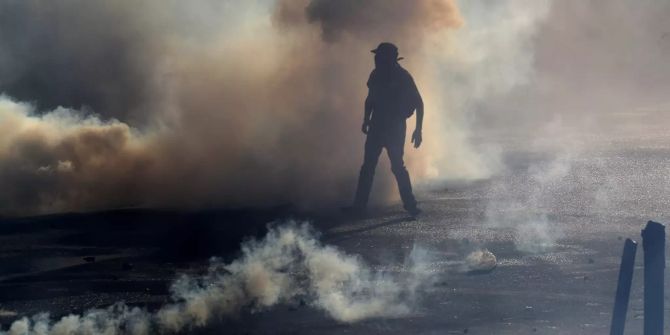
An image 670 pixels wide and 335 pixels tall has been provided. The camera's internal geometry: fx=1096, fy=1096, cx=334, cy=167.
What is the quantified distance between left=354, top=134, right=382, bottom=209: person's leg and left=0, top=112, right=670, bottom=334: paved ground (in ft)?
1.93

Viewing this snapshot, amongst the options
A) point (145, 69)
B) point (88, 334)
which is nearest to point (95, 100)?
point (145, 69)

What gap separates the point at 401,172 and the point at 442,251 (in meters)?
3.91

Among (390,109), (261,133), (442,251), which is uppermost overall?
(261,133)

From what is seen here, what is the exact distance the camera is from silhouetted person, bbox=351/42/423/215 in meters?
17.5

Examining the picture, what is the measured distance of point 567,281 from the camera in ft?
40.1

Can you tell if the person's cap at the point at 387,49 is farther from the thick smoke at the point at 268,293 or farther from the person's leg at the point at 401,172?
the thick smoke at the point at 268,293

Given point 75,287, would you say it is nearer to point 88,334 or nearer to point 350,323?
point 88,334

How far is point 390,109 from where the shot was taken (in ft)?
58.0

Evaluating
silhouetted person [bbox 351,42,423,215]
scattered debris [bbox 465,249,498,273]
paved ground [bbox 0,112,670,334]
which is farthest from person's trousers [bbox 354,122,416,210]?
scattered debris [bbox 465,249,498,273]

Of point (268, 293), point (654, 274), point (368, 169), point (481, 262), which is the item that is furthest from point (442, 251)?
point (654, 274)

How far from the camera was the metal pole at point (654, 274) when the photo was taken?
7.92 m

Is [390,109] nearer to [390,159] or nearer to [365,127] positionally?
[365,127]

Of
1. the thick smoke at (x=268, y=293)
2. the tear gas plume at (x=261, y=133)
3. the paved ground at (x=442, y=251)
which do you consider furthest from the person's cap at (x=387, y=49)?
the thick smoke at (x=268, y=293)

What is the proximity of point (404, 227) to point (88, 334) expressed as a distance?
752 centimetres
